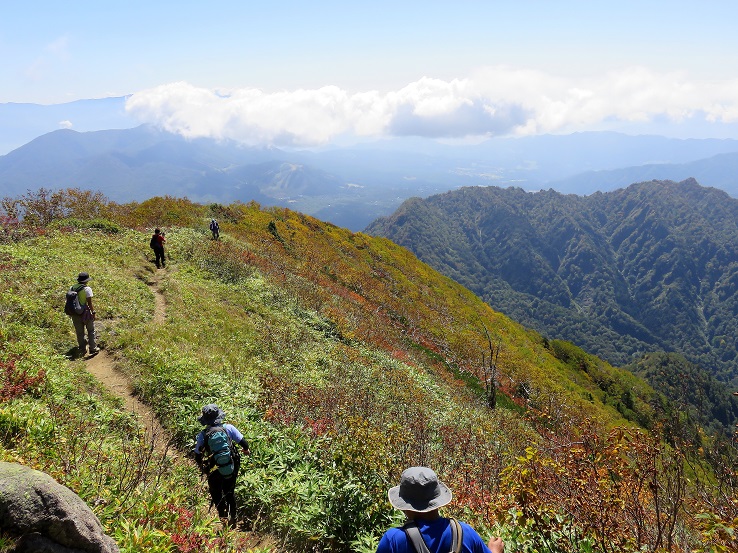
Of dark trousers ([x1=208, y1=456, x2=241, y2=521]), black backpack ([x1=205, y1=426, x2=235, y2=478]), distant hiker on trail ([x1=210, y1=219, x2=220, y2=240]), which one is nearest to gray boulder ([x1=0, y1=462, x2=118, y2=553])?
black backpack ([x1=205, y1=426, x2=235, y2=478])

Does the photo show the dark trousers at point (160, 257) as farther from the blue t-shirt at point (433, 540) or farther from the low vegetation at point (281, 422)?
the blue t-shirt at point (433, 540)

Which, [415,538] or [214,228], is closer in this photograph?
[415,538]

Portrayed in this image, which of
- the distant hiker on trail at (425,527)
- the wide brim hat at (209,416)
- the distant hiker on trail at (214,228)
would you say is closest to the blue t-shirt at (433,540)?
the distant hiker on trail at (425,527)

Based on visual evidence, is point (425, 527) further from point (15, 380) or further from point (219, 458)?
point (15, 380)

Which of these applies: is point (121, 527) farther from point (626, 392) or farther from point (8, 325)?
point (626, 392)

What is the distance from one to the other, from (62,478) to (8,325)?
782 centimetres

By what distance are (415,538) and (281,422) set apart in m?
6.29

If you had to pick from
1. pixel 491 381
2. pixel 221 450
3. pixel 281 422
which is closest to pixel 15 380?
pixel 221 450

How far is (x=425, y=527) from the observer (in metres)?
3.21

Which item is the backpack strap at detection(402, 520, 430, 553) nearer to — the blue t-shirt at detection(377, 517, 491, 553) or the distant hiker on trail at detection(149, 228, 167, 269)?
the blue t-shirt at detection(377, 517, 491, 553)

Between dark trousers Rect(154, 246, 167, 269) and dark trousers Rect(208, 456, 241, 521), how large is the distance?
15.9m

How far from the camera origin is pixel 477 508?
6207mm

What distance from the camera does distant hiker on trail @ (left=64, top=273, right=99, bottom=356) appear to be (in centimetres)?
1048

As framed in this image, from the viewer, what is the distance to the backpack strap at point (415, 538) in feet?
9.95
